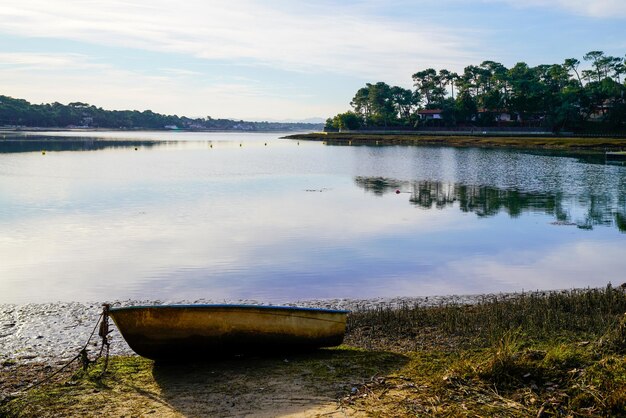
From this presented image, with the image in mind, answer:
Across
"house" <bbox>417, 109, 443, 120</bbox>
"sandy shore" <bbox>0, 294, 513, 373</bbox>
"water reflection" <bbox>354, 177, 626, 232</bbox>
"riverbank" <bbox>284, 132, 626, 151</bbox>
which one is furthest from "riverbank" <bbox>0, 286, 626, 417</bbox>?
"house" <bbox>417, 109, 443, 120</bbox>

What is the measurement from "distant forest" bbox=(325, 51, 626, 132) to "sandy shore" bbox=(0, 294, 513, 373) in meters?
121

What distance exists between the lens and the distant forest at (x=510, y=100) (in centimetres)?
12900

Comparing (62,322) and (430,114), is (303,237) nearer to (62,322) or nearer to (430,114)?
(62,322)

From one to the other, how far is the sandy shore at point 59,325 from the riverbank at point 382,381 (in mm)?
620

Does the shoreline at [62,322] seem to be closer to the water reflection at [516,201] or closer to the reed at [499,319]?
Answer: the reed at [499,319]

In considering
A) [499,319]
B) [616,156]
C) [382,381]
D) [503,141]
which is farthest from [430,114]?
[382,381]

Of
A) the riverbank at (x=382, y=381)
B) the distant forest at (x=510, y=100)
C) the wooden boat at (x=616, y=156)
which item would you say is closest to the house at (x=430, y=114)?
the distant forest at (x=510, y=100)

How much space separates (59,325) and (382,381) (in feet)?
28.8

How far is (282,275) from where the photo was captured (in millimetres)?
20266

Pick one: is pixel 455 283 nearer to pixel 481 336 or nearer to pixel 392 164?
pixel 481 336

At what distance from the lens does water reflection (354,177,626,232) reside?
33281 mm

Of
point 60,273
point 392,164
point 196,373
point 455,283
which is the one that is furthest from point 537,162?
point 196,373

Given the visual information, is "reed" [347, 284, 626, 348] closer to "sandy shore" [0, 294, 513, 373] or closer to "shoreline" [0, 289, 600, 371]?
"shoreline" [0, 289, 600, 371]

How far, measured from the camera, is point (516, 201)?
133 ft
